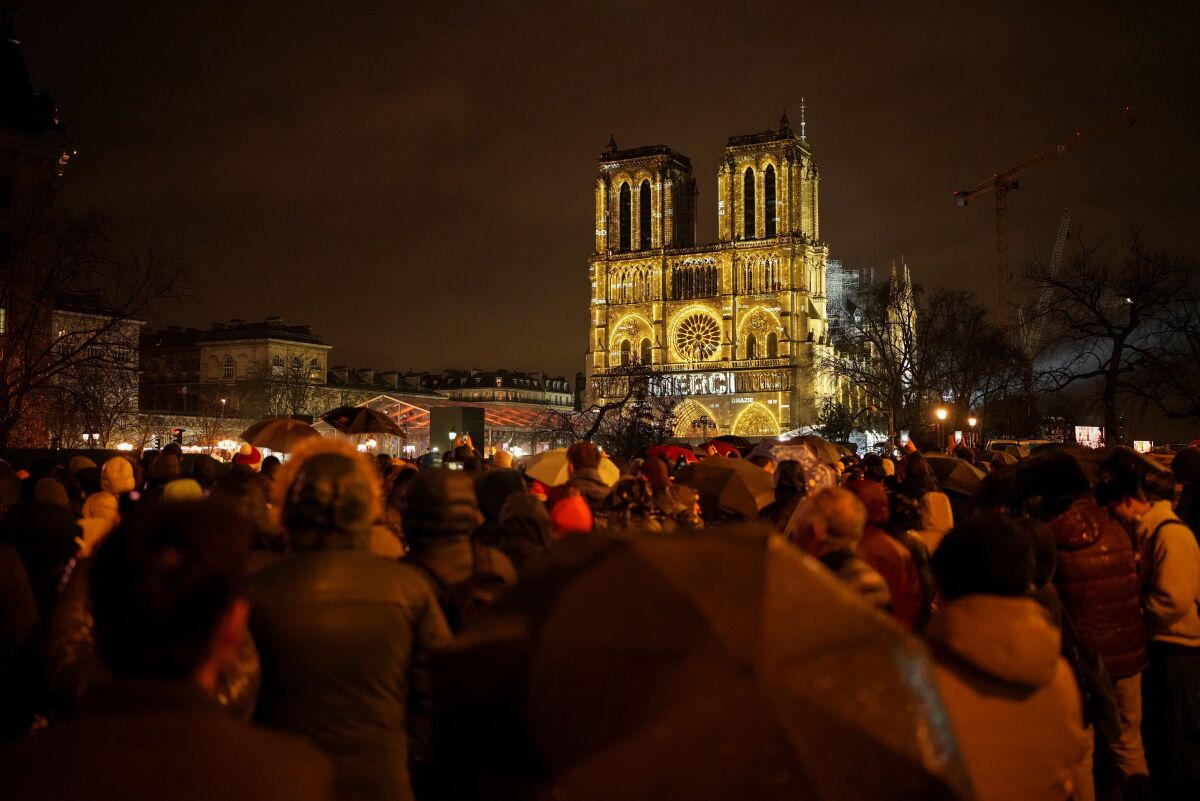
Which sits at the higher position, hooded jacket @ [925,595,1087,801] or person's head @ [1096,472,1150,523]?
person's head @ [1096,472,1150,523]

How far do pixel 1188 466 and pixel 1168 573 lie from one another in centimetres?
246

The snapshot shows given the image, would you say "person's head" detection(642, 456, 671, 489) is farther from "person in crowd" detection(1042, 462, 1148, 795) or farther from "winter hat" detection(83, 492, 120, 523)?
"winter hat" detection(83, 492, 120, 523)

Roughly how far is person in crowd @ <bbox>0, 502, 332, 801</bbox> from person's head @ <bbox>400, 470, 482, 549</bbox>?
1.82 meters

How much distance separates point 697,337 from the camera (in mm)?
83938

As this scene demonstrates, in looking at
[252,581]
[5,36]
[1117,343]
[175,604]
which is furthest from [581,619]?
[5,36]

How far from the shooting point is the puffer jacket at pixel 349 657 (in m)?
2.96

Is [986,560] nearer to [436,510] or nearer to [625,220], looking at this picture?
[436,510]

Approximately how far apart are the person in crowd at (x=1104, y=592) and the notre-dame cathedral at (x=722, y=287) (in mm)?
72419

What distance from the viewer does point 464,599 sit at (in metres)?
3.54

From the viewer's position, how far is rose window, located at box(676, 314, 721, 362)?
274 ft

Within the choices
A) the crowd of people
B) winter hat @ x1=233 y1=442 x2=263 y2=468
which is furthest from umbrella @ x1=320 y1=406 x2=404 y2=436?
the crowd of people

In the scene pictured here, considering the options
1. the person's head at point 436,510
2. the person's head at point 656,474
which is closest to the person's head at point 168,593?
the person's head at point 436,510

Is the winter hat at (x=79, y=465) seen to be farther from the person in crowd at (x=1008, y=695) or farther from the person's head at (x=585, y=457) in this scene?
the person in crowd at (x=1008, y=695)

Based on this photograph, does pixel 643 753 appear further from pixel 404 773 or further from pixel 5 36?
pixel 5 36
